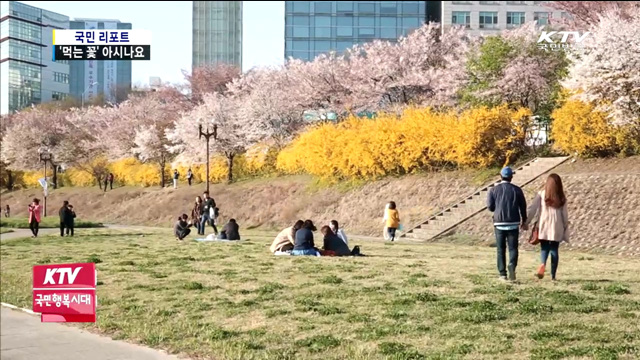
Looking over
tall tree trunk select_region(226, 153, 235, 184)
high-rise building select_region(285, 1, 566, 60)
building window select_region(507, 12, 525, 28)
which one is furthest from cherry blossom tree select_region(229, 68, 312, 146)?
high-rise building select_region(285, 1, 566, 60)

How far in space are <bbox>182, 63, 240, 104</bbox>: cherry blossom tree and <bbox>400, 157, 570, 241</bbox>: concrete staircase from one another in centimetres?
4106

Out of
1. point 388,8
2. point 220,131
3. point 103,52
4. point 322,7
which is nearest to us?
point 103,52

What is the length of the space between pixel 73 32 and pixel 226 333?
16.1 ft

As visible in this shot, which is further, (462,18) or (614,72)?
(462,18)

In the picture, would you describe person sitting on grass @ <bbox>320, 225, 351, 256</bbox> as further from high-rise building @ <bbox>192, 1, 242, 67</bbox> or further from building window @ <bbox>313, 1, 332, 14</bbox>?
high-rise building @ <bbox>192, 1, 242, 67</bbox>

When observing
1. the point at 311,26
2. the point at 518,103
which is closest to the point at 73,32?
the point at 518,103

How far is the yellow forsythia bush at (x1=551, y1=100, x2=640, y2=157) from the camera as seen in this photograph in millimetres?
29281

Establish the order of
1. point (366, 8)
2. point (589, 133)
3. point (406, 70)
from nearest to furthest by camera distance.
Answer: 1. point (589, 133)
2. point (406, 70)
3. point (366, 8)

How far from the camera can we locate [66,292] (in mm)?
5602

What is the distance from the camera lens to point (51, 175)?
2576 inches

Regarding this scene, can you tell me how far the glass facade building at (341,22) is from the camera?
299ft

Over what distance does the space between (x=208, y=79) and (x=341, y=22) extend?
86.3 feet

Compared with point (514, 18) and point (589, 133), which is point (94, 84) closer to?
point (514, 18)

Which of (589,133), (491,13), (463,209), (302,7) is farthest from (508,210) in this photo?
(302,7)
